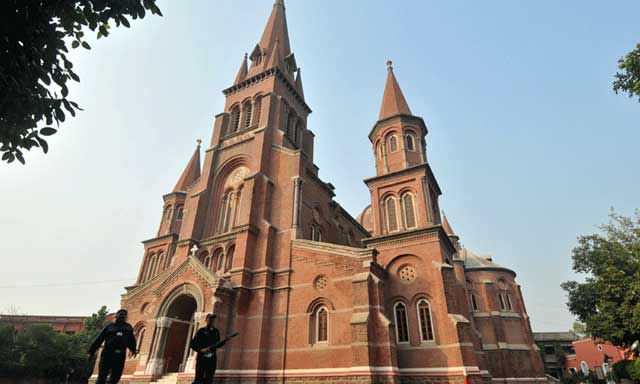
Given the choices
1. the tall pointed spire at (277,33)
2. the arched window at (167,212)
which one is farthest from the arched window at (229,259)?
the tall pointed spire at (277,33)

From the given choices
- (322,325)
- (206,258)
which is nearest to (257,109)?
(206,258)

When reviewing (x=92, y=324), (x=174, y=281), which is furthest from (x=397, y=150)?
(x=92, y=324)

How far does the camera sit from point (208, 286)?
59.5ft

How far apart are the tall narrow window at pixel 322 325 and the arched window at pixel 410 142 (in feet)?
38.1

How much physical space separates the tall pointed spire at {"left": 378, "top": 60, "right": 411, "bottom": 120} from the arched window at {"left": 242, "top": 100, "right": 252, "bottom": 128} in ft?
34.1

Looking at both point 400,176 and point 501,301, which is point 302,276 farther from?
point 501,301

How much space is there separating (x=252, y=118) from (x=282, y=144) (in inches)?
176

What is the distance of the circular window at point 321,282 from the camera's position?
18.1 meters

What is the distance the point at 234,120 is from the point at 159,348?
17645 mm

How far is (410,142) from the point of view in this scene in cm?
2319

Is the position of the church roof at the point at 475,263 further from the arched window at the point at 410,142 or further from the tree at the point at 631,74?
the tree at the point at 631,74

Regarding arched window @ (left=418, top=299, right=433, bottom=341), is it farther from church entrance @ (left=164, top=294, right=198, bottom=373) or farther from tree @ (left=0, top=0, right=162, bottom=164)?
tree @ (left=0, top=0, right=162, bottom=164)

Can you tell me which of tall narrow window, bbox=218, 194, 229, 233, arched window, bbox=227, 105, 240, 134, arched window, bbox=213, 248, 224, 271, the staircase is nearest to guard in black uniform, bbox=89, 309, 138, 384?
the staircase

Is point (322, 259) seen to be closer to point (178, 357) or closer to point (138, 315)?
point (178, 357)
